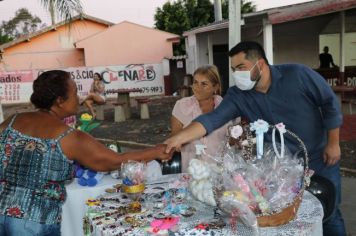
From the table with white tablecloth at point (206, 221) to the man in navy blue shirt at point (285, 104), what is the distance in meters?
0.53

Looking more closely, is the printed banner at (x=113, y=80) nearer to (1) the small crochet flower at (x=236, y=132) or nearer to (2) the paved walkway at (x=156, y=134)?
(2) the paved walkway at (x=156, y=134)

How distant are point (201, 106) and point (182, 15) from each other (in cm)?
2545

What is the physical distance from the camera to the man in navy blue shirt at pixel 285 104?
2.69 m

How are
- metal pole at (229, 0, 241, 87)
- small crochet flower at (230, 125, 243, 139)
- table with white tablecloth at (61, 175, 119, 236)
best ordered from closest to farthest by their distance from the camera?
small crochet flower at (230, 125, 243, 139)
table with white tablecloth at (61, 175, 119, 236)
metal pole at (229, 0, 241, 87)

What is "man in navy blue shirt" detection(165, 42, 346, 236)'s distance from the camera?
269 cm

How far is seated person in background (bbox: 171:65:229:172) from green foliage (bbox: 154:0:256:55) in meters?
24.5

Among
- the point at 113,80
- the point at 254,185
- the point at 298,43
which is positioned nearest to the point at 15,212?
the point at 254,185

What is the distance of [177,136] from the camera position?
272 cm

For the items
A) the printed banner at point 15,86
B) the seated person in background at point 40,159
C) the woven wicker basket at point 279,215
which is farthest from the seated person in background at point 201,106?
the printed banner at point 15,86

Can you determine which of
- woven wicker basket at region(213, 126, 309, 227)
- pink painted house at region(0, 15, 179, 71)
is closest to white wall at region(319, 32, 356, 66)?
pink painted house at region(0, 15, 179, 71)

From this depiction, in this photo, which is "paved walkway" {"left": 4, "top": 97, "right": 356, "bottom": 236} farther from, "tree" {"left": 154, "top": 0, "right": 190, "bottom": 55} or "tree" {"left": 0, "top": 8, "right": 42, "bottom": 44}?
"tree" {"left": 0, "top": 8, "right": 42, "bottom": 44}

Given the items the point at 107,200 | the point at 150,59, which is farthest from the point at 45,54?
the point at 107,200

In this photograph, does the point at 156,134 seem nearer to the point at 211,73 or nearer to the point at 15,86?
the point at 211,73

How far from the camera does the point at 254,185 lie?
1882mm
